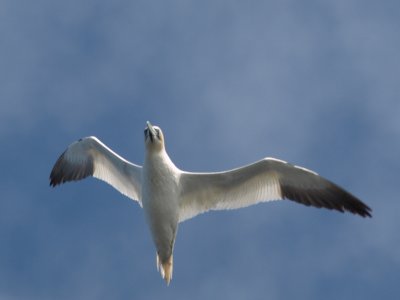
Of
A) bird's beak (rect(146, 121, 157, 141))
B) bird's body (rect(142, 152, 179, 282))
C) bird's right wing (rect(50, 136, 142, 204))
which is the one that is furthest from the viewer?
bird's right wing (rect(50, 136, 142, 204))

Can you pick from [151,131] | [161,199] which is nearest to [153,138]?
[151,131]

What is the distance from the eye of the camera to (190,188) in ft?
70.0

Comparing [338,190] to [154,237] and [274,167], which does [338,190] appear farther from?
[154,237]

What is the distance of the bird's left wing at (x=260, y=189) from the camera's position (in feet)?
68.4

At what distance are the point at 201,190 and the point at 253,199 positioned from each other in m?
1.15

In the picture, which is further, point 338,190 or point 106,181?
point 106,181

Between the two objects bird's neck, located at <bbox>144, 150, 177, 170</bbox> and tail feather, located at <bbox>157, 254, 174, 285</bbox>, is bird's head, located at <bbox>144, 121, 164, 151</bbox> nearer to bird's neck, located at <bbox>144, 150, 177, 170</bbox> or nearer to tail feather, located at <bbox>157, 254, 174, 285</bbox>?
bird's neck, located at <bbox>144, 150, 177, 170</bbox>

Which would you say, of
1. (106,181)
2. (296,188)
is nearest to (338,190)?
(296,188)

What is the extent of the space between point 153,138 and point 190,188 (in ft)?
4.95

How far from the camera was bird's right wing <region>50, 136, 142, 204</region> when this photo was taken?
2192 cm

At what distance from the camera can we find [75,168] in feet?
74.6

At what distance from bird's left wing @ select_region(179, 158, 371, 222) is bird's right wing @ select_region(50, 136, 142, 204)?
130 cm

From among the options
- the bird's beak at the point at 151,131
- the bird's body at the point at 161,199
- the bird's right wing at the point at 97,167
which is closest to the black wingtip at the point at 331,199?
the bird's body at the point at 161,199

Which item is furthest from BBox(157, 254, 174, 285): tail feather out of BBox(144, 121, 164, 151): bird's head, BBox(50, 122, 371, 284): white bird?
BBox(144, 121, 164, 151): bird's head
